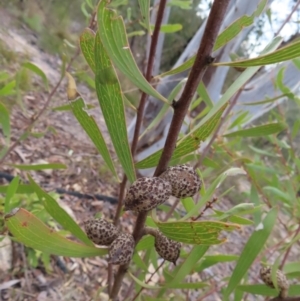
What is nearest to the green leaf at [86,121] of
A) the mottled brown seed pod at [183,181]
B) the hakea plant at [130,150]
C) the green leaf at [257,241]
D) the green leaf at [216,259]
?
the hakea plant at [130,150]

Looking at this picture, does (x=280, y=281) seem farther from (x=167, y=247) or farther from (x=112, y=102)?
(x=112, y=102)

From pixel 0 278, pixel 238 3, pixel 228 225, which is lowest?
pixel 0 278

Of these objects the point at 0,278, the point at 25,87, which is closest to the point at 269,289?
the point at 0,278

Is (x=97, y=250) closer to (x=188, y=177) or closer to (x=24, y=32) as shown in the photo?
(x=188, y=177)

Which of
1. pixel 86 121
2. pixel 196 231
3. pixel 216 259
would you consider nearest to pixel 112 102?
pixel 86 121

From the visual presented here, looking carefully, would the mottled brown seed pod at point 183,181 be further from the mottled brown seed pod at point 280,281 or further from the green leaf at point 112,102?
the mottled brown seed pod at point 280,281

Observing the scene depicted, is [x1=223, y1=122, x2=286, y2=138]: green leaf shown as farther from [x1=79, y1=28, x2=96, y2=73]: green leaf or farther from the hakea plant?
[x1=79, y1=28, x2=96, y2=73]: green leaf
